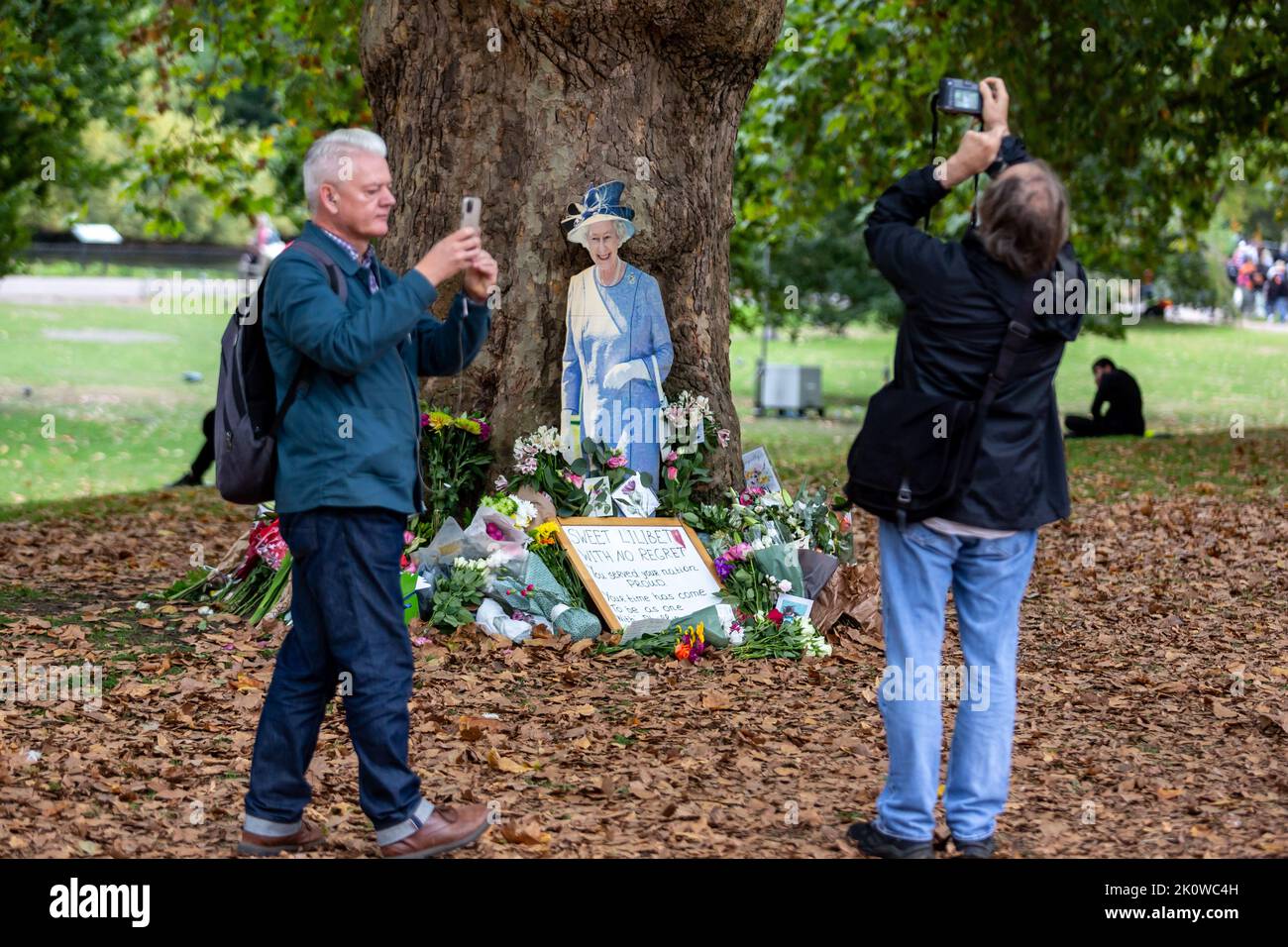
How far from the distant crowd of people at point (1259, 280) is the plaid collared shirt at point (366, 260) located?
45.3 metres

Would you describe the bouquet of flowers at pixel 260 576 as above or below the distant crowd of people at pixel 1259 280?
below

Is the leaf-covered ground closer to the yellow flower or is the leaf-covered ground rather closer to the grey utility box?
the yellow flower

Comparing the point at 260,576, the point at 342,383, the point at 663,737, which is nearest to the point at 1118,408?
the point at 260,576

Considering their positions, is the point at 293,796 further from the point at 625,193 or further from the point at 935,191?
the point at 625,193

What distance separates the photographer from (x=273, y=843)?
468cm

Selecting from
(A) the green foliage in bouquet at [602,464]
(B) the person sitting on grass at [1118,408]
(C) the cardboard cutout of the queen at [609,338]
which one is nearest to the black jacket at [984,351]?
(C) the cardboard cutout of the queen at [609,338]

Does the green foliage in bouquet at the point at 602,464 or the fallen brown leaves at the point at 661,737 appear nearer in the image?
the fallen brown leaves at the point at 661,737

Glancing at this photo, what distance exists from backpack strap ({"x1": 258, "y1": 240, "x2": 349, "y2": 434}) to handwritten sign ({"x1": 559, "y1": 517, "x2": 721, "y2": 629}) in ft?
11.1

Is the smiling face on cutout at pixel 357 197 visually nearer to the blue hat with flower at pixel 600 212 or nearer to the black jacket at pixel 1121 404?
the blue hat with flower at pixel 600 212

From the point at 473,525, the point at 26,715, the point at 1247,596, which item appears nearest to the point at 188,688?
the point at 26,715

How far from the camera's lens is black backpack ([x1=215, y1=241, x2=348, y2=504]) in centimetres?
452

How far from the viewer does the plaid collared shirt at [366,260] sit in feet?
15.1

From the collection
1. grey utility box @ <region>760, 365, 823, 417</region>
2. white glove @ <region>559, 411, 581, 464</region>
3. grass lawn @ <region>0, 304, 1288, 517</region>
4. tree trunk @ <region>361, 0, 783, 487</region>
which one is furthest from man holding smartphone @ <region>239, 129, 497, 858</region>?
grey utility box @ <region>760, 365, 823, 417</region>

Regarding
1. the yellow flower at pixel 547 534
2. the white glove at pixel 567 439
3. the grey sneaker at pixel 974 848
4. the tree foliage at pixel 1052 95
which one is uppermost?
the tree foliage at pixel 1052 95
